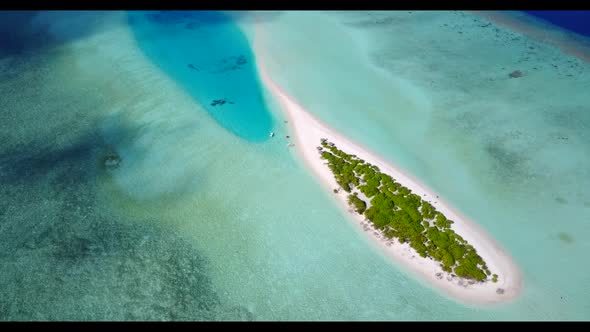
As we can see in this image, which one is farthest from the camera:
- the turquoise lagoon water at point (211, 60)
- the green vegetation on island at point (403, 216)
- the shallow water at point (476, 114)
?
the turquoise lagoon water at point (211, 60)

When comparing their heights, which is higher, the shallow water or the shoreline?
the shallow water

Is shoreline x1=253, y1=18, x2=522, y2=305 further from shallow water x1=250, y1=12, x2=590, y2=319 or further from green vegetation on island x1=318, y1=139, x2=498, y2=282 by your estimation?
shallow water x1=250, y1=12, x2=590, y2=319

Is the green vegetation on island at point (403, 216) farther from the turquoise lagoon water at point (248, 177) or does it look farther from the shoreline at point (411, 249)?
the turquoise lagoon water at point (248, 177)

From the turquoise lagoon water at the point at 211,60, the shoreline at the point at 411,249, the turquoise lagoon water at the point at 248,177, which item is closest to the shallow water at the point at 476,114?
the turquoise lagoon water at the point at 248,177

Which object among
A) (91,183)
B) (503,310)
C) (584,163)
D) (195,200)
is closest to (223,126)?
(195,200)

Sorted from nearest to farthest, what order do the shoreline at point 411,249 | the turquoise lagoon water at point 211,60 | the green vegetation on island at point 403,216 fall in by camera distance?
the shoreline at point 411,249 < the green vegetation on island at point 403,216 < the turquoise lagoon water at point 211,60

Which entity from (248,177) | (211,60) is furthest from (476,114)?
(211,60)

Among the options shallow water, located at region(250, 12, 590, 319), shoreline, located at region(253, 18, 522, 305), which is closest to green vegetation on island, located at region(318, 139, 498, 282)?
shoreline, located at region(253, 18, 522, 305)
